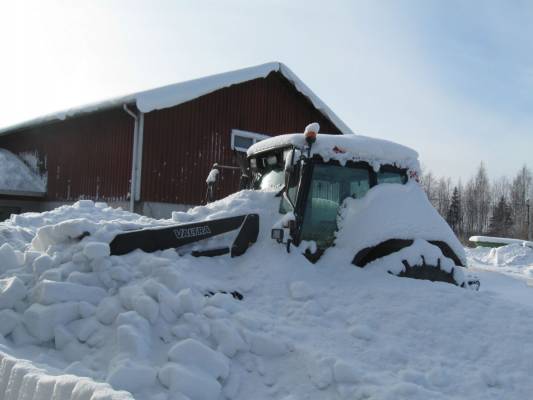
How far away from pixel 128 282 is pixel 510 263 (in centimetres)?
1651

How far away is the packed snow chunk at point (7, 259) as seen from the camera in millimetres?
5203

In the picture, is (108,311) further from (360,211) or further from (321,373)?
(360,211)

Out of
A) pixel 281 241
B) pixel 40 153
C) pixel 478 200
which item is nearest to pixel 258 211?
pixel 281 241

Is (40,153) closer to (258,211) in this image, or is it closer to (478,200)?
(258,211)

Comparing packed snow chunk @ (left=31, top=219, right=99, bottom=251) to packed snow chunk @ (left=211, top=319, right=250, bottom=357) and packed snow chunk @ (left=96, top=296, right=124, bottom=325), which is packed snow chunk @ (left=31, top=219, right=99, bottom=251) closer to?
packed snow chunk @ (left=96, top=296, right=124, bottom=325)

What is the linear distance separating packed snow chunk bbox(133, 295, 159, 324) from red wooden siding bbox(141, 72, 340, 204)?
29.8 ft

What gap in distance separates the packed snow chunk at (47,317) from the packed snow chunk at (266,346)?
159 centimetres

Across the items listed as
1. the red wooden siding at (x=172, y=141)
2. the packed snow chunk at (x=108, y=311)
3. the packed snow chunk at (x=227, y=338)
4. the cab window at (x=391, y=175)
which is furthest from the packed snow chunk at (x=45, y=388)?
the red wooden siding at (x=172, y=141)

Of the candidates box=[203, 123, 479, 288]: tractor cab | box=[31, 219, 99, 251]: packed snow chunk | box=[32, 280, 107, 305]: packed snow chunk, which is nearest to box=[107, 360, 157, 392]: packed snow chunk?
box=[32, 280, 107, 305]: packed snow chunk

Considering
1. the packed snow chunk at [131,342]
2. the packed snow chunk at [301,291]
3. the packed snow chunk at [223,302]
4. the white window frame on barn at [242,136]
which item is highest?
the white window frame on barn at [242,136]

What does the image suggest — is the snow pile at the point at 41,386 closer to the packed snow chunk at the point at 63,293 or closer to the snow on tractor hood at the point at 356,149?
the packed snow chunk at the point at 63,293

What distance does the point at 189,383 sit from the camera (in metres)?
3.45

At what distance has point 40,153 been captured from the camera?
706 inches

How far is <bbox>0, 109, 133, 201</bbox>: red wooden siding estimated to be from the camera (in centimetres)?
1384
